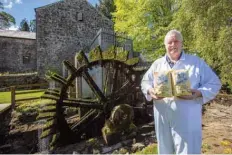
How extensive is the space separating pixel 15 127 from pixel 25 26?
60.9m

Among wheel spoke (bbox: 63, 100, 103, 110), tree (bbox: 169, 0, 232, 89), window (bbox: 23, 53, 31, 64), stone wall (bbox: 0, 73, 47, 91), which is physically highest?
window (bbox: 23, 53, 31, 64)

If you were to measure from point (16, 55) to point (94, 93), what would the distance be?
64.8 ft

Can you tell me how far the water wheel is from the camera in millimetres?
7230

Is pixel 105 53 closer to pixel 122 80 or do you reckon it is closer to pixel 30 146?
pixel 122 80

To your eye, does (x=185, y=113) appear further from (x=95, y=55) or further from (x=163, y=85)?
(x=95, y=55)

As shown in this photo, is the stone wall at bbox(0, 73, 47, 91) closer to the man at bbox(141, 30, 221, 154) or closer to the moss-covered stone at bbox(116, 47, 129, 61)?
the moss-covered stone at bbox(116, 47, 129, 61)

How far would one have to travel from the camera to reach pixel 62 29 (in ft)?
72.3

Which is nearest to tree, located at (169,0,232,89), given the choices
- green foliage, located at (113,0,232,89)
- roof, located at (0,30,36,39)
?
green foliage, located at (113,0,232,89)

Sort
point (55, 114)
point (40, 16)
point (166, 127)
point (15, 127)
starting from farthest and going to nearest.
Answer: point (40, 16), point (15, 127), point (55, 114), point (166, 127)

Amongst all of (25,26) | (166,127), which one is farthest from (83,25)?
(25,26)

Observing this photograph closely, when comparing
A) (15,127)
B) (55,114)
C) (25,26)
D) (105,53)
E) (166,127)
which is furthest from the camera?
(25,26)

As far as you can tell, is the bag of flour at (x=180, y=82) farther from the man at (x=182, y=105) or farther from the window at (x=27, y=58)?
the window at (x=27, y=58)

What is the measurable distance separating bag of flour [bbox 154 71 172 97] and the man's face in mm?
180

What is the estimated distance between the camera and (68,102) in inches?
291
